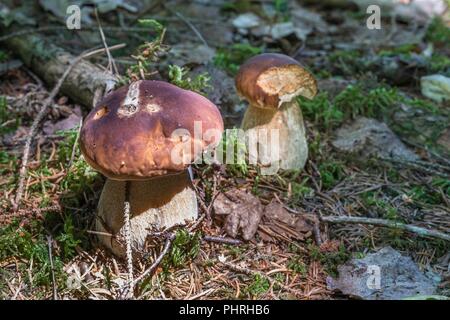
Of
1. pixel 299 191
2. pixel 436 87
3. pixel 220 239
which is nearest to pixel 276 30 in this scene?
pixel 436 87

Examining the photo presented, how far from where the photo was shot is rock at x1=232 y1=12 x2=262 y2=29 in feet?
15.0

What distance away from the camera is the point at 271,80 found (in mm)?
2516

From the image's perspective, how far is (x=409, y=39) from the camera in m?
4.59

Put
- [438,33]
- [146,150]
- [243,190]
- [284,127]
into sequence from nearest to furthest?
[146,150], [243,190], [284,127], [438,33]

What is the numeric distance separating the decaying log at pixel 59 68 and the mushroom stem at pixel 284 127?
0.86 m

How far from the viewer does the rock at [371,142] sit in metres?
2.89

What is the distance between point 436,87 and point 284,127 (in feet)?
4.93

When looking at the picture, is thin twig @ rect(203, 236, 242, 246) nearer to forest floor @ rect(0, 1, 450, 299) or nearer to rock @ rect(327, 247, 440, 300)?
forest floor @ rect(0, 1, 450, 299)

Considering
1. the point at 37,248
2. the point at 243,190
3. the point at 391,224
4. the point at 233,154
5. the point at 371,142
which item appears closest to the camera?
the point at 37,248

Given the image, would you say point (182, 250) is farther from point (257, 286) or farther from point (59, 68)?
point (59, 68)

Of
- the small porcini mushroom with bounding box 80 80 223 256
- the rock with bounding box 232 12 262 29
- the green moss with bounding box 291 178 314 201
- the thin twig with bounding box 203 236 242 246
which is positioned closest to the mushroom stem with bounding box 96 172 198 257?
the small porcini mushroom with bounding box 80 80 223 256

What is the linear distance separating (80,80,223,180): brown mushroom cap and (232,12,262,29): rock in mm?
2820
